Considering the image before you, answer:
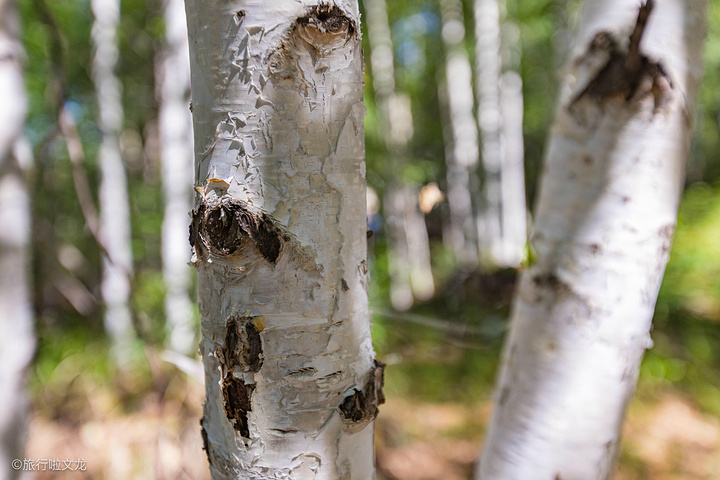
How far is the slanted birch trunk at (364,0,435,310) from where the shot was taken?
5.01 meters

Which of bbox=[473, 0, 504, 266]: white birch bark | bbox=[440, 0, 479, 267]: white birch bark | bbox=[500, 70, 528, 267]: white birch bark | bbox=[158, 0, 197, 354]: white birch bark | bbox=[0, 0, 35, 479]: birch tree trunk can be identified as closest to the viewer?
bbox=[0, 0, 35, 479]: birch tree trunk

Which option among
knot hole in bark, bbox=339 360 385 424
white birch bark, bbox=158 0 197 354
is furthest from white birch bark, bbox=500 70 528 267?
knot hole in bark, bbox=339 360 385 424

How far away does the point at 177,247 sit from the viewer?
9.80 ft

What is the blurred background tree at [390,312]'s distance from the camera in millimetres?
2311

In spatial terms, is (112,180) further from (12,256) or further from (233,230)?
(233,230)

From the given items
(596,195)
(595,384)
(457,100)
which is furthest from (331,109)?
(457,100)

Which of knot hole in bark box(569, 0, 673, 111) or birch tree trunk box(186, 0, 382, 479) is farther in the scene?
knot hole in bark box(569, 0, 673, 111)

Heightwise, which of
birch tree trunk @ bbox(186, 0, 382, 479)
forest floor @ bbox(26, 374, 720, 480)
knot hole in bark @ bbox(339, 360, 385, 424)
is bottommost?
forest floor @ bbox(26, 374, 720, 480)

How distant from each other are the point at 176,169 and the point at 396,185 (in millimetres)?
2858

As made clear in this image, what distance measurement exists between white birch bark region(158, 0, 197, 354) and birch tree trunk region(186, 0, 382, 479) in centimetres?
262

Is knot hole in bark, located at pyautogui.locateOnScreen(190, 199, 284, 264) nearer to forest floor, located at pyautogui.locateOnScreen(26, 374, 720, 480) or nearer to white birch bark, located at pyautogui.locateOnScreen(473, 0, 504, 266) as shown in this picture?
forest floor, located at pyautogui.locateOnScreen(26, 374, 720, 480)

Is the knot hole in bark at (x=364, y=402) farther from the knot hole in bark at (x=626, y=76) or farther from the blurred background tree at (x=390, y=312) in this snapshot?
the knot hole in bark at (x=626, y=76)

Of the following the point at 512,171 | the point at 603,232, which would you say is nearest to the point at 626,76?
the point at 603,232

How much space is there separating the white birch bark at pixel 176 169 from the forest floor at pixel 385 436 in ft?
1.36
